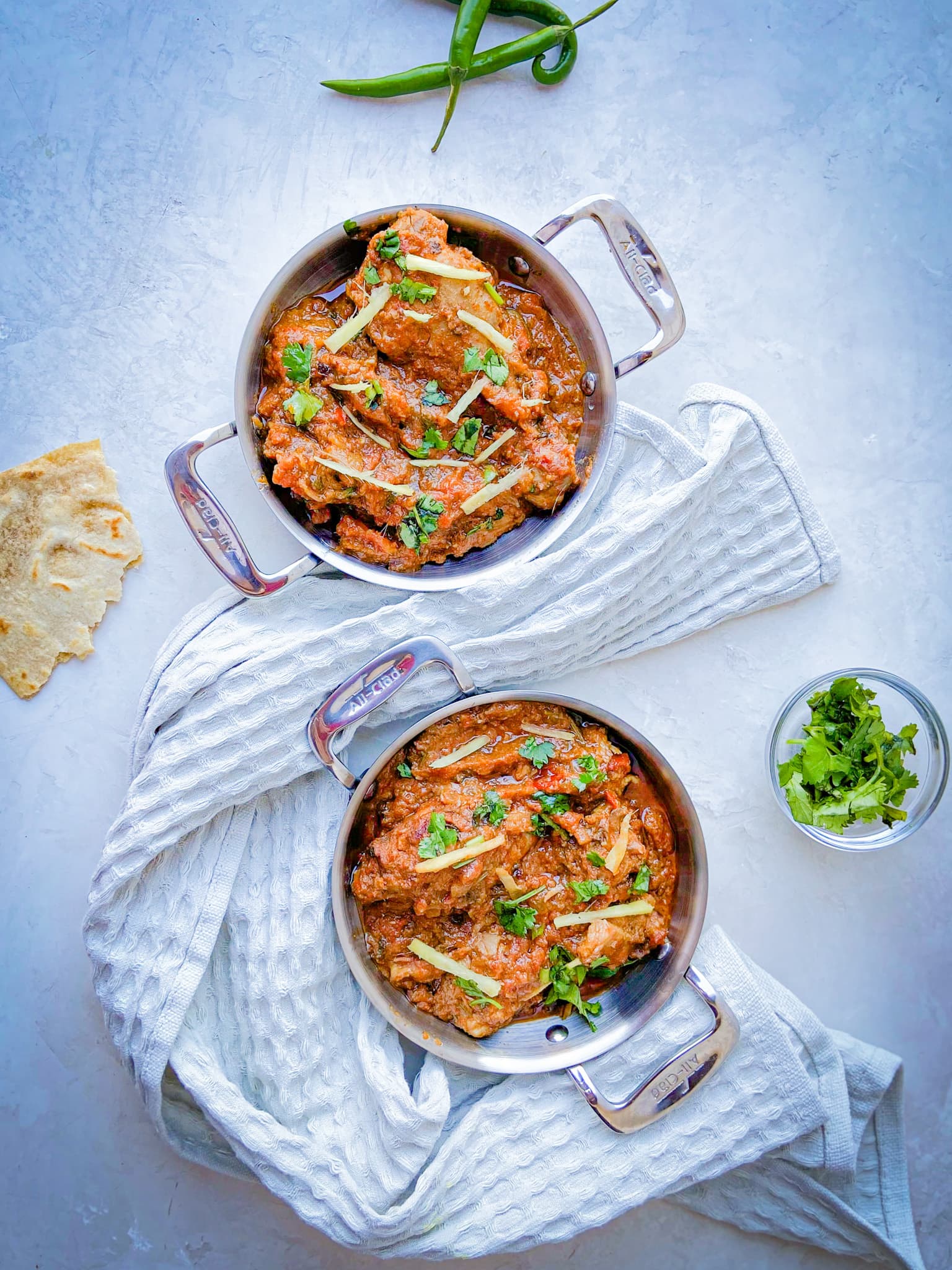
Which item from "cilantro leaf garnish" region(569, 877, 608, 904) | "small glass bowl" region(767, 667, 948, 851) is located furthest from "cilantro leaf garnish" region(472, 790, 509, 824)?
"small glass bowl" region(767, 667, 948, 851)

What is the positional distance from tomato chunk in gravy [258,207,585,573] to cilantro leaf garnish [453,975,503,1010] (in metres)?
1.00

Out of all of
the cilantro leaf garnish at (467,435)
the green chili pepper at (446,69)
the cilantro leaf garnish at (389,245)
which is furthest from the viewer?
the green chili pepper at (446,69)

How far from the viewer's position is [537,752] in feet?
7.22

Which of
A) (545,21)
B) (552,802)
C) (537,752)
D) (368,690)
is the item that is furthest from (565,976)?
(545,21)

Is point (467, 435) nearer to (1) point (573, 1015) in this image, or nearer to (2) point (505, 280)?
(2) point (505, 280)

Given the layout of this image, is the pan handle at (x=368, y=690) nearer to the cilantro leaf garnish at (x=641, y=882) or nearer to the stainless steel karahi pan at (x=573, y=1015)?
the stainless steel karahi pan at (x=573, y=1015)

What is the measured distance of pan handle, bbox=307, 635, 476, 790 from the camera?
84.3 inches

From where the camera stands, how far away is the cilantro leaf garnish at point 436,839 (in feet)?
6.81

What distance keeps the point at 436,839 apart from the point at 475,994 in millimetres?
417

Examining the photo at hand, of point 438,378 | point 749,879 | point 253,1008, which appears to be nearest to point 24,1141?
point 253,1008

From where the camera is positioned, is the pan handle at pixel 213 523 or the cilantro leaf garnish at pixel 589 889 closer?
the pan handle at pixel 213 523

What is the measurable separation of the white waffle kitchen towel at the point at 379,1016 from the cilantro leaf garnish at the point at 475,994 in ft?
0.81

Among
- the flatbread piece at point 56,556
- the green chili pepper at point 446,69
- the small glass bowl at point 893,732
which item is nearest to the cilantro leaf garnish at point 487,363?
the green chili pepper at point 446,69

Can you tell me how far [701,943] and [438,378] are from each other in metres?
1.57
